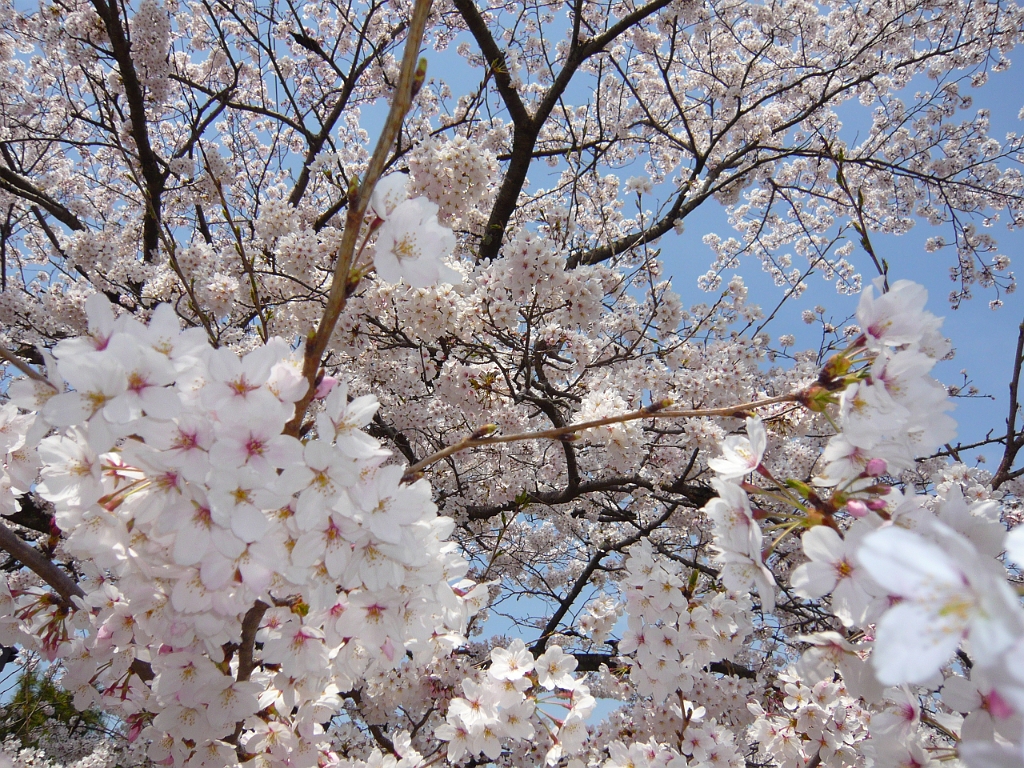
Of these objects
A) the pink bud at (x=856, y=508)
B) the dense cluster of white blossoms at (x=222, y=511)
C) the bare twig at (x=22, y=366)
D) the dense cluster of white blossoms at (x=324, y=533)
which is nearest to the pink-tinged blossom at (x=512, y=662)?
the dense cluster of white blossoms at (x=324, y=533)

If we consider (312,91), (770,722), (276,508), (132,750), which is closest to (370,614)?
(276,508)

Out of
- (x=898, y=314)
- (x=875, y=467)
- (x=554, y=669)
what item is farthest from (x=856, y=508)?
(x=554, y=669)

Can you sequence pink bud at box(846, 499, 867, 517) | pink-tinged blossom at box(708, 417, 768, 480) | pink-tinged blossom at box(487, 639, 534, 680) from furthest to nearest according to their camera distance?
pink-tinged blossom at box(487, 639, 534, 680) < pink-tinged blossom at box(708, 417, 768, 480) < pink bud at box(846, 499, 867, 517)

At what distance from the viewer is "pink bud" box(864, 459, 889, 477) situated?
105cm

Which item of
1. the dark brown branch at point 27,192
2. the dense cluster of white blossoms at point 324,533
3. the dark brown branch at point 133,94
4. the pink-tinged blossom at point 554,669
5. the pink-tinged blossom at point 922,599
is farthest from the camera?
the dark brown branch at point 27,192

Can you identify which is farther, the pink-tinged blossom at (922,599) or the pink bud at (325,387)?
the pink bud at (325,387)

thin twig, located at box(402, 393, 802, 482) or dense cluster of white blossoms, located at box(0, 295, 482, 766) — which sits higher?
thin twig, located at box(402, 393, 802, 482)

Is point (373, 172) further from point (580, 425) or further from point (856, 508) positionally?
point (856, 508)

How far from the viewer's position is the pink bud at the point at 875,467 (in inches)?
41.4

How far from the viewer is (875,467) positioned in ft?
3.48

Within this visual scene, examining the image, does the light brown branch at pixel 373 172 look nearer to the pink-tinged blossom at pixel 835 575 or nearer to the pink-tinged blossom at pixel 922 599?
the pink-tinged blossom at pixel 922 599

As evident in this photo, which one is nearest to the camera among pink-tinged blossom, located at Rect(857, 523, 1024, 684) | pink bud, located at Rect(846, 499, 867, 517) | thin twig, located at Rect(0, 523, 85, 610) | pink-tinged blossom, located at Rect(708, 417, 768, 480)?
pink-tinged blossom, located at Rect(857, 523, 1024, 684)

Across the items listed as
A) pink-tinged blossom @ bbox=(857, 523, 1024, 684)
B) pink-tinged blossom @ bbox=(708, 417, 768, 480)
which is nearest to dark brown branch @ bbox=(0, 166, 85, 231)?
pink-tinged blossom @ bbox=(708, 417, 768, 480)

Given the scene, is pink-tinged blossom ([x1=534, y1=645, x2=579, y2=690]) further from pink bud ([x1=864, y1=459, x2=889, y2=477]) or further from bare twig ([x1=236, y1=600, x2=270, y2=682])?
pink bud ([x1=864, y1=459, x2=889, y2=477])
